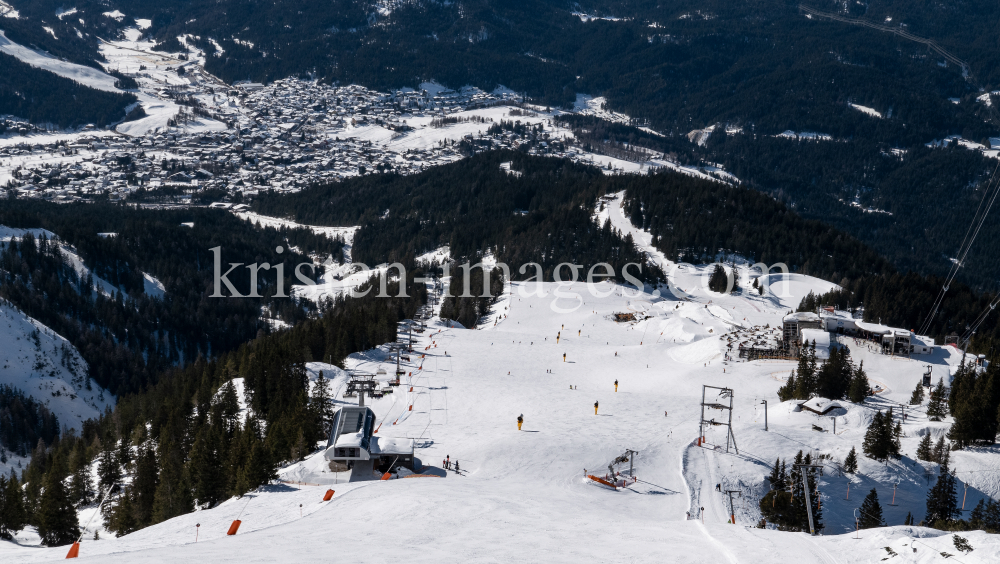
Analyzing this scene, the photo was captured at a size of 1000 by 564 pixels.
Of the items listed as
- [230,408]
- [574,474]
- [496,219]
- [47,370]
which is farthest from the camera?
[496,219]

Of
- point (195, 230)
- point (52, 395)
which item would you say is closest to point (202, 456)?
point (52, 395)

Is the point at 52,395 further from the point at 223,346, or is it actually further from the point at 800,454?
the point at 800,454

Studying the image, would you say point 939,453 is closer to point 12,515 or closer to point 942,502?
point 942,502

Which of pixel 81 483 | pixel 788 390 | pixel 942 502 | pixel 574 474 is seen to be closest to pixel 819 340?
pixel 788 390

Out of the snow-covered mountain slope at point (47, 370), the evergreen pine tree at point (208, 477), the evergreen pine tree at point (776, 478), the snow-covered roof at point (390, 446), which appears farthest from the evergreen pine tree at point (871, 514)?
the snow-covered mountain slope at point (47, 370)

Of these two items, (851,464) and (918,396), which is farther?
(918,396)
